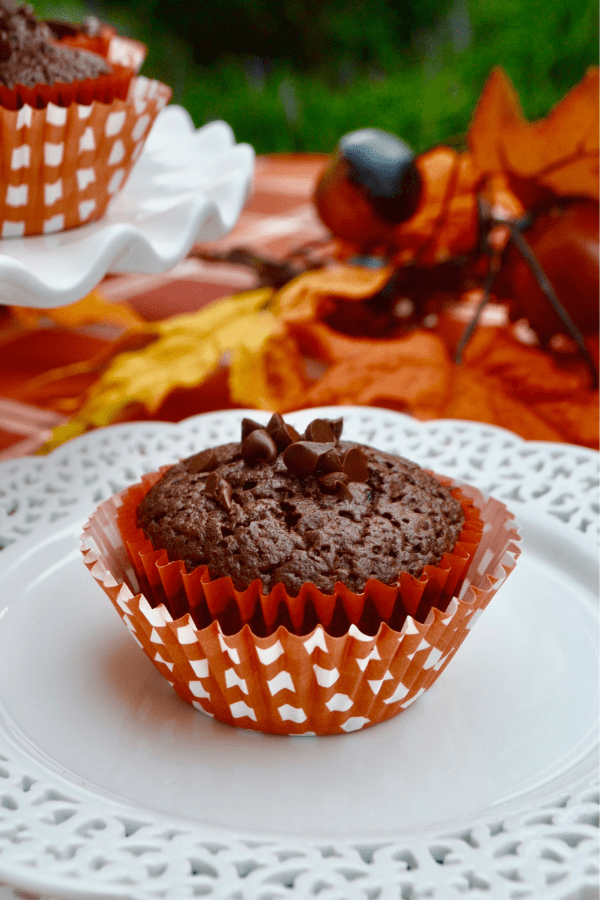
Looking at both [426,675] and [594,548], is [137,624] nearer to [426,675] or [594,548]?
[426,675]

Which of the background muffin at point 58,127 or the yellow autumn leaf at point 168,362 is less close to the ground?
the background muffin at point 58,127

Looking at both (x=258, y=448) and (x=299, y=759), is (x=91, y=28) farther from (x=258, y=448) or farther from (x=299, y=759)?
(x=299, y=759)

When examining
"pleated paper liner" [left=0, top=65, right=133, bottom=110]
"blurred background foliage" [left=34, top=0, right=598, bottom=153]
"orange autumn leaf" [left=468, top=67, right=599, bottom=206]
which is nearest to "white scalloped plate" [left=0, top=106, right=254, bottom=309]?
"pleated paper liner" [left=0, top=65, right=133, bottom=110]

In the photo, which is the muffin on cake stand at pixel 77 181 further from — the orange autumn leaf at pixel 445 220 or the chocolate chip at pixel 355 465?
the orange autumn leaf at pixel 445 220

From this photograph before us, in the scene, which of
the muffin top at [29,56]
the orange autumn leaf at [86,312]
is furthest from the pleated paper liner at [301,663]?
the orange autumn leaf at [86,312]

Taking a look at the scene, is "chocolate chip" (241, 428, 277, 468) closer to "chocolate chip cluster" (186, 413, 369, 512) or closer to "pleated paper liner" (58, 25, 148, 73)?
"chocolate chip cluster" (186, 413, 369, 512)
